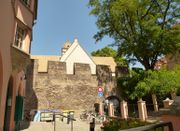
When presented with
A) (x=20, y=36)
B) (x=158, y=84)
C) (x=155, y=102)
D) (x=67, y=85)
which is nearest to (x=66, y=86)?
(x=67, y=85)

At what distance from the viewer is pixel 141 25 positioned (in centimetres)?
1861

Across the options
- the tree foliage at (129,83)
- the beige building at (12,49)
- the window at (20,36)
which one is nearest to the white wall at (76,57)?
the tree foliage at (129,83)

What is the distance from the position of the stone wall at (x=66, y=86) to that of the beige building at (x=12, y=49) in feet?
26.2

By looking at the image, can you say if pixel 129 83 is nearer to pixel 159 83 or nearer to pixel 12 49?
pixel 159 83

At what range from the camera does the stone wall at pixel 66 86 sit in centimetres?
1922

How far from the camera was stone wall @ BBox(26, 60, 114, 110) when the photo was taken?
19.2 metres

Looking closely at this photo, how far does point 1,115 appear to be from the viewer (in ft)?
26.5

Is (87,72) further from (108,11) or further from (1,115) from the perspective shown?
(1,115)

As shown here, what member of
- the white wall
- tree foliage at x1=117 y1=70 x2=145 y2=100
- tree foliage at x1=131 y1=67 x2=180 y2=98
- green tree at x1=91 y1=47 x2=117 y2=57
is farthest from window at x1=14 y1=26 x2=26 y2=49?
green tree at x1=91 y1=47 x2=117 y2=57

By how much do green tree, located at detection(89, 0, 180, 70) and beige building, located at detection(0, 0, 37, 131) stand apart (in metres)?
10.3

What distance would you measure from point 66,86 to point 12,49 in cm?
1208

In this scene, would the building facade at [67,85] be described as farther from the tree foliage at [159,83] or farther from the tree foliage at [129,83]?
the tree foliage at [159,83]

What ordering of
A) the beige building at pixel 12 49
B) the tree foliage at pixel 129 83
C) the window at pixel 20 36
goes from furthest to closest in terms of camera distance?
the tree foliage at pixel 129 83
the window at pixel 20 36
the beige building at pixel 12 49

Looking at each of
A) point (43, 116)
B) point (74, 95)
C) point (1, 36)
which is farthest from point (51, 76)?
point (1, 36)
